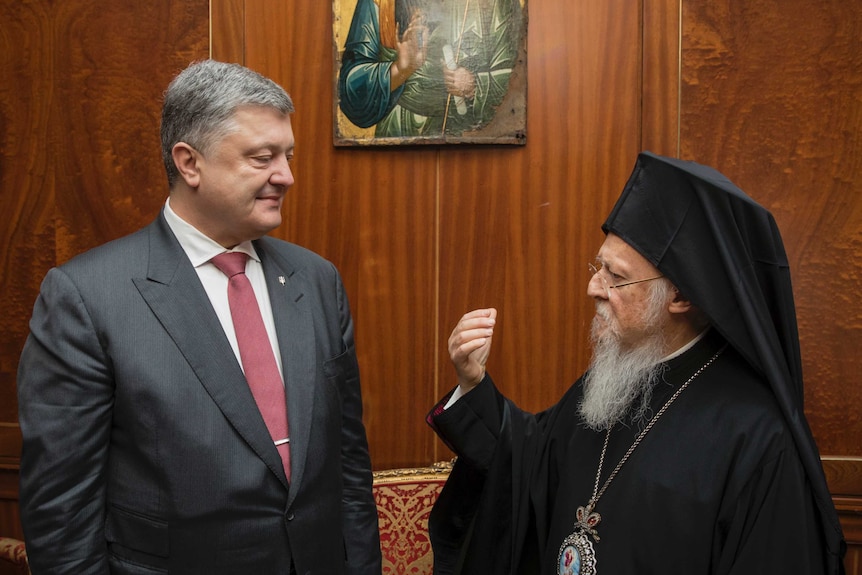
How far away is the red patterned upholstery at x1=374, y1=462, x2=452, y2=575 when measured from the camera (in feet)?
9.50

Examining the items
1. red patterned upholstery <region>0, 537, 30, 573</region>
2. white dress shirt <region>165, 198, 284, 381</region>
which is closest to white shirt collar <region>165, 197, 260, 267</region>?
white dress shirt <region>165, 198, 284, 381</region>

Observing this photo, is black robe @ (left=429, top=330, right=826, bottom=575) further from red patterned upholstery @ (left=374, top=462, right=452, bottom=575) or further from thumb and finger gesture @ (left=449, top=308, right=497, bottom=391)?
red patterned upholstery @ (left=374, top=462, right=452, bottom=575)

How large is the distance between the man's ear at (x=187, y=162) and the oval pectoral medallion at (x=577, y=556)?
4.30 feet

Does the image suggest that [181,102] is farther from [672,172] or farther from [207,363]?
[672,172]

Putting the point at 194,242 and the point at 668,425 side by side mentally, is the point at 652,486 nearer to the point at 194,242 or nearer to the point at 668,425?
the point at 668,425

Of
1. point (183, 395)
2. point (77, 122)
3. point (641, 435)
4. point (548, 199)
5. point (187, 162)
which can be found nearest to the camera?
point (183, 395)

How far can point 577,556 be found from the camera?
201 centimetres

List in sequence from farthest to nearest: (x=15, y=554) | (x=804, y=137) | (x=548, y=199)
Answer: (x=548, y=199)
(x=804, y=137)
(x=15, y=554)

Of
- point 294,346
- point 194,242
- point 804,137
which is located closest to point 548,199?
point 804,137

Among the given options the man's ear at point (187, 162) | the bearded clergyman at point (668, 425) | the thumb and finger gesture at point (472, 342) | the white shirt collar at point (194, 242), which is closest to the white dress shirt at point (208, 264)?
the white shirt collar at point (194, 242)

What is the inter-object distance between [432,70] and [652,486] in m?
2.02

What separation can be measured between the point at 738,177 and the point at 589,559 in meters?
1.93

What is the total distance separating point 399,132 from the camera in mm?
3336

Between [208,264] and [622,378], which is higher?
[208,264]
